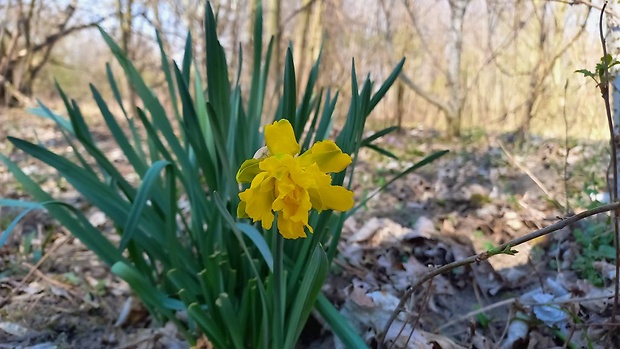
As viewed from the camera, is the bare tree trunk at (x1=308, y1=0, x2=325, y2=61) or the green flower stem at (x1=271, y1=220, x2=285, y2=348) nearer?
the green flower stem at (x1=271, y1=220, x2=285, y2=348)

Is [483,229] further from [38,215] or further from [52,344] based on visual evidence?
[38,215]

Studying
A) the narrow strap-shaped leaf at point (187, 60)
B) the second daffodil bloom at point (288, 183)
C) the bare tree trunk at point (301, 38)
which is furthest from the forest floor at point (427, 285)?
the bare tree trunk at point (301, 38)

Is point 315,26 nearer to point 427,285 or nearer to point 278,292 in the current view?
point 427,285

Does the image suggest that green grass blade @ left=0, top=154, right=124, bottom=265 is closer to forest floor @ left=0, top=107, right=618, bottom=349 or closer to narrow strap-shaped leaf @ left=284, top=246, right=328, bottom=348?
forest floor @ left=0, top=107, right=618, bottom=349

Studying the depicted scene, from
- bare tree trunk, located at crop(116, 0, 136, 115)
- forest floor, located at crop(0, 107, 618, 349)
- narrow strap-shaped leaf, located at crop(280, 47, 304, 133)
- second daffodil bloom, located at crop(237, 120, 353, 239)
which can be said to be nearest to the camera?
second daffodil bloom, located at crop(237, 120, 353, 239)

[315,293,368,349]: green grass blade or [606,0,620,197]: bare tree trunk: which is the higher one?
[606,0,620,197]: bare tree trunk

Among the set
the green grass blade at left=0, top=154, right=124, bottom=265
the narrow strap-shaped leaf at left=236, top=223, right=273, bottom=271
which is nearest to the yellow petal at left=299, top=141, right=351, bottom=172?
the narrow strap-shaped leaf at left=236, top=223, right=273, bottom=271

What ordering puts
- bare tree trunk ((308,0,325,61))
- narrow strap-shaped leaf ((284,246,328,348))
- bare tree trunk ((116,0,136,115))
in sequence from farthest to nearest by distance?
bare tree trunk ((116,0,136,115)), bare tree trunk ((308,0,325,61)), narrow strap-shaped leaf ((284,246,328,348))

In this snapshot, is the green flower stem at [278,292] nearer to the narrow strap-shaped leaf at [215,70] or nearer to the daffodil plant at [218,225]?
the daffodil plant at [218,225]
